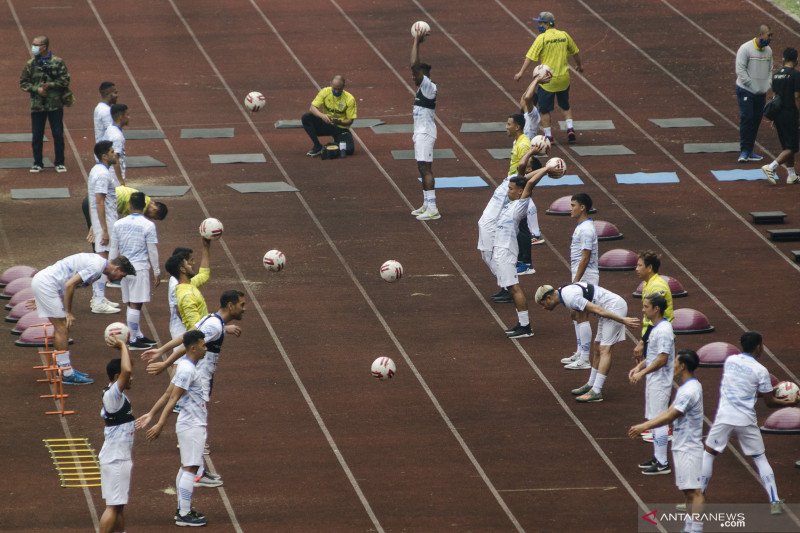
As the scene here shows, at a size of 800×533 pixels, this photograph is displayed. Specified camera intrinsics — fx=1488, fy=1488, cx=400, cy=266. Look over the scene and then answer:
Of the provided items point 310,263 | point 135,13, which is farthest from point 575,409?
point 135,13

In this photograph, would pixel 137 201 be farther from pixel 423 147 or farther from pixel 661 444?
pixel 661 444

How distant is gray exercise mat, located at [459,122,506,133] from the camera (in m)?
25.4

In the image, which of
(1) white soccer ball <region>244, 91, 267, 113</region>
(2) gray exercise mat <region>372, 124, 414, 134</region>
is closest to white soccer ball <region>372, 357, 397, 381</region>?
(1) white soccer ball <region>244, 91, 267, 113</region>

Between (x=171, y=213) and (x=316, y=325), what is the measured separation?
4.64m

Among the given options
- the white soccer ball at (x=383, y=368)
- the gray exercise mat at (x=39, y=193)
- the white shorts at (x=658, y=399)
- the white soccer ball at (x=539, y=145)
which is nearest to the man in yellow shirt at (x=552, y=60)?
the white soccer ball at (x=539, y=145)

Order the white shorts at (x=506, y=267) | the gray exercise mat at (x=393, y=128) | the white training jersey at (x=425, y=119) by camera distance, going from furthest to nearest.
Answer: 1. the gray exercise mat at (x=393, y=128)
2. the white training jersey at (x=425, y=119)
3. the white shorts at (x=506, y=267)

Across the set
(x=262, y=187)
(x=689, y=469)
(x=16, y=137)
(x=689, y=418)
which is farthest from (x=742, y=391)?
(x=16, y=137)

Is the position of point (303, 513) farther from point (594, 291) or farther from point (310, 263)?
point (310, 263)

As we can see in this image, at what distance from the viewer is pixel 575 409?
1549 cm

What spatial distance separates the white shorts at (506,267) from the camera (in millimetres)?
17344

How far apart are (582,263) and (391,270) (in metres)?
2.97

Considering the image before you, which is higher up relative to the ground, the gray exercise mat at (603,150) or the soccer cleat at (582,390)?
the soccer cleat at (582,390)

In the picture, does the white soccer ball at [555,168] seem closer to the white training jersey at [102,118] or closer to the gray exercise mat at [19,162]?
the white training jersey at [102,118]

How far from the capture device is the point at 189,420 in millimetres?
12891
